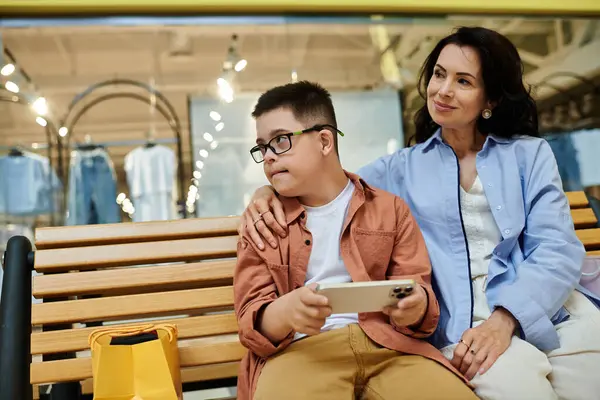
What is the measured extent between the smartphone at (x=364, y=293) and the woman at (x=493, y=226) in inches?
14.7

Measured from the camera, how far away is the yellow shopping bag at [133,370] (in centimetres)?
147

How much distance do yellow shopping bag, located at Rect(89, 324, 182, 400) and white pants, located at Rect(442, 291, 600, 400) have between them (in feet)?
2.52

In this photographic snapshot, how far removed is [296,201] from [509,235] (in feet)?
2.06

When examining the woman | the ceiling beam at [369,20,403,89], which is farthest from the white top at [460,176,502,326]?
the ceiling beam at [369,20,403,89]

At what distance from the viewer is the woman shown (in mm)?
1511

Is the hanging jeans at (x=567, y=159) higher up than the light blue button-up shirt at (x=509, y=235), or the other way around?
the hanging jeans at (x=567, y=159)

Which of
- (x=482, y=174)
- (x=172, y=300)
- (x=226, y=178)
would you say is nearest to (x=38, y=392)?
(x=172, y=300)

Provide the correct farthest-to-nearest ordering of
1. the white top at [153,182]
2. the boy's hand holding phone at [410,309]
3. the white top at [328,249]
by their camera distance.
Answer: the white top at [153,182]
the white top at [328,249]
the boy's hand holding phone at [410,309]

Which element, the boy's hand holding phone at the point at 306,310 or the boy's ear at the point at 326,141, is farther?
the boy's ear at the point at 326,141

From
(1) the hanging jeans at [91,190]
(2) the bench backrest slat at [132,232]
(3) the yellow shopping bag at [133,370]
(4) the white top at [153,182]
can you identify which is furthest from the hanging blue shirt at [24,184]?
(3) the yellow shopping bag at [133,370]

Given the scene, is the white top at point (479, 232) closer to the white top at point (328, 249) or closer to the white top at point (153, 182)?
the white top at point (328, 249)

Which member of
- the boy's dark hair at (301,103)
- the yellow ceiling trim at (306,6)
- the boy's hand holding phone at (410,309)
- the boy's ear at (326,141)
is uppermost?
the yellow ceiling trim at (306,6)

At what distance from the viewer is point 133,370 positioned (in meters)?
1.50

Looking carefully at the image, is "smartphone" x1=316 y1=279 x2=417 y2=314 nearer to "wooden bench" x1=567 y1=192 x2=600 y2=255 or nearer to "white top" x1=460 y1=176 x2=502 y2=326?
"white top" x1=460 y1=176 x2=502 y2=326
